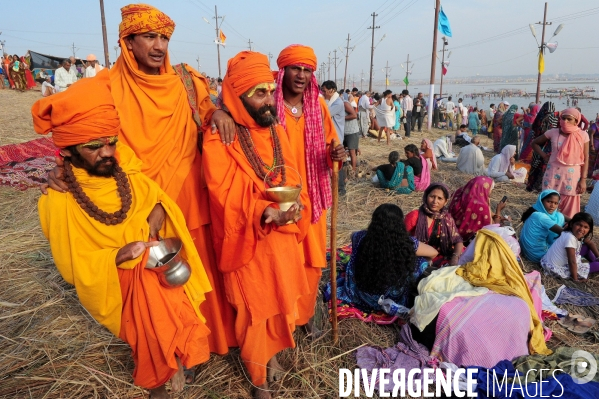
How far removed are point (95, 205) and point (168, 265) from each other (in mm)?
463

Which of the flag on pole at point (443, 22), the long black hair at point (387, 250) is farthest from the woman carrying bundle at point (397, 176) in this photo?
the flag on pole at point (443, 22)

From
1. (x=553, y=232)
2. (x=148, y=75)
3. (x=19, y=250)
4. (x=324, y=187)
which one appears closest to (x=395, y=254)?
(x=324, y=187)

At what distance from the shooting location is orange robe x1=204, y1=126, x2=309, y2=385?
7.48 feet

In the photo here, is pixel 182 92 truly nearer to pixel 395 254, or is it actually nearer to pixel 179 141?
pixel 179 141

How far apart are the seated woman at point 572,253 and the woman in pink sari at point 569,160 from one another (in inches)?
61.1

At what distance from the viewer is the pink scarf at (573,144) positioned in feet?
19.3

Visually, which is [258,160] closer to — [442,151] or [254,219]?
[254,219]

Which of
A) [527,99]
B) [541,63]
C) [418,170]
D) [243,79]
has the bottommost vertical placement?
[418,170]

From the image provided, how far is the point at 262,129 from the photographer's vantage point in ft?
8.15

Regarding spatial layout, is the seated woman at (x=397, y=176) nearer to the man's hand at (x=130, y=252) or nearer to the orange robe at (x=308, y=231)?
the orange robe at (x=308, y=231)

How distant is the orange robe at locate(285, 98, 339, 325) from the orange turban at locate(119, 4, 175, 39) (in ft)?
3.16

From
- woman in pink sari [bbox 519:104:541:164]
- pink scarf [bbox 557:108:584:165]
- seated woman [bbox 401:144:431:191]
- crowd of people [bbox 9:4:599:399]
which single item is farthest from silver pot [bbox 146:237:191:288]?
woman in pink sari [bbox 519:104:541:164]

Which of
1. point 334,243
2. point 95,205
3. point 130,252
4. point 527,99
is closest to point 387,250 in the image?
point 334,243

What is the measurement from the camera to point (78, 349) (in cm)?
292
